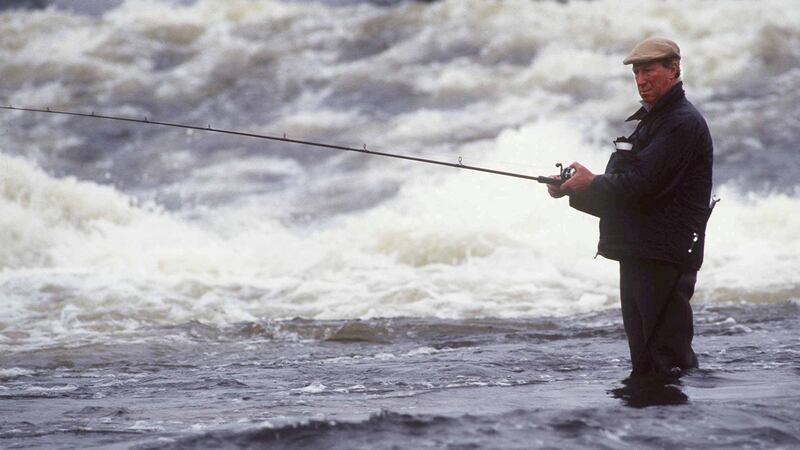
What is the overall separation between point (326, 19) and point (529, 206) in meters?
8.20

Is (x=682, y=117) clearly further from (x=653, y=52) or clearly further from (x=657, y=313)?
(x=657, y=313)

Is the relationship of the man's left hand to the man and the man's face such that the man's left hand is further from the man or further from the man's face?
the man's face

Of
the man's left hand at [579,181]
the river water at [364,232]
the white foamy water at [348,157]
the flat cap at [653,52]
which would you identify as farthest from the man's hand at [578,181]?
the white foamy water at [348,157]

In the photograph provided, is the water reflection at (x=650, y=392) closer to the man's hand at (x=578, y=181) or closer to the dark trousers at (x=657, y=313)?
the dark trousers at (x=657, y=313)

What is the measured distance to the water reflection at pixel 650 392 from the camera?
414 cm

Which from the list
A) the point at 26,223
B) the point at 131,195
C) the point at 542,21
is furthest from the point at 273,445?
the point at 542,21

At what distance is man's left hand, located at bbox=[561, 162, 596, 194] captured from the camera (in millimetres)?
4180

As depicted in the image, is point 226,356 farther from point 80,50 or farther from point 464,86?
point 80,50

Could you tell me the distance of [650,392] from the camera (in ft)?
14.0

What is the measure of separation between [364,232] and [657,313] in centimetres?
769

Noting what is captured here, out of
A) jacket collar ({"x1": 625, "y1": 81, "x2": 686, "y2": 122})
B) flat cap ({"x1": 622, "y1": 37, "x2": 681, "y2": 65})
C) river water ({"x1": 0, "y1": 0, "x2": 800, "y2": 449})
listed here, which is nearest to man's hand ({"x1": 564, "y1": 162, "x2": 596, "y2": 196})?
jacket collar ({"x1": 625, "y1": 81, "x2": 686, "y2": 122})

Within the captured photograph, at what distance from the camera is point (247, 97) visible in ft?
57.7

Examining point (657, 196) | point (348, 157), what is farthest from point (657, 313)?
point (348, 157)

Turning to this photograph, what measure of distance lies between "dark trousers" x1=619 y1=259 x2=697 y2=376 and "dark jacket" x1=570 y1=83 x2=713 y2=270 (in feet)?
0.19
